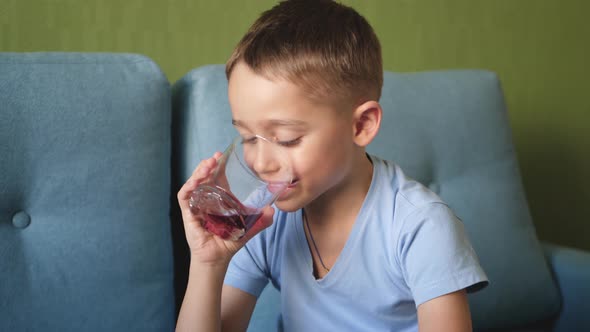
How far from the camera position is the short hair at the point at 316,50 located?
85 cm

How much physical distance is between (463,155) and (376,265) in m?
0.57

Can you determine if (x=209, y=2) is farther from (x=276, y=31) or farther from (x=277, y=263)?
(x=277, y=263)

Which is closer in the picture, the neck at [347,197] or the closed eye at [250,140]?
the closed eye at [250,140]

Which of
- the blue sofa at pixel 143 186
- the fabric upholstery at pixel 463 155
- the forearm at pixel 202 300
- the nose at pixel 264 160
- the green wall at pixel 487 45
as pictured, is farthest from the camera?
the green wall at pixel 487 45

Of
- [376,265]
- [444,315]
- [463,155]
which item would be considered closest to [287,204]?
[376,265]

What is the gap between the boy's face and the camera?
0.82m

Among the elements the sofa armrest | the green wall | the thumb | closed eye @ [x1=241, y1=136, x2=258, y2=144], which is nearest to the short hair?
closed eye @ [x1=241, y1=136, x2=258, y2=144]

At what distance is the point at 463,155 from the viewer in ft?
4.53

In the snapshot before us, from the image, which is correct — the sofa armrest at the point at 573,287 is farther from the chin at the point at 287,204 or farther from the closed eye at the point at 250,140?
the closed eye at the point at 250,140

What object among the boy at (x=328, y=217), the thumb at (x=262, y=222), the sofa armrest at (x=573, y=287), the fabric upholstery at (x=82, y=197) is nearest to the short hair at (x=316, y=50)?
the boy at (x=328, y=217)

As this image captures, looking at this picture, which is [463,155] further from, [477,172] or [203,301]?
[203,301]

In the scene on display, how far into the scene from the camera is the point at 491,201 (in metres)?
1.36

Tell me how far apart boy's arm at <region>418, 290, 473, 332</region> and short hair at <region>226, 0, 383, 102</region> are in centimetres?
36

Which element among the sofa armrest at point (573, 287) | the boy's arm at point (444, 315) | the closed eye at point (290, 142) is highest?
the closed eye at point (290, 142)
